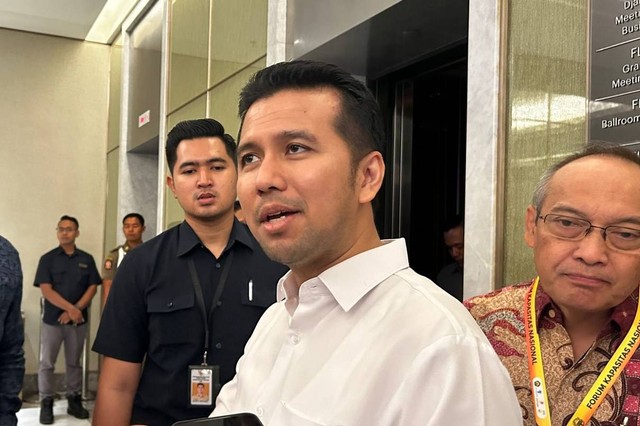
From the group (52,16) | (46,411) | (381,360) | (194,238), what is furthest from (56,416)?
(381,360)

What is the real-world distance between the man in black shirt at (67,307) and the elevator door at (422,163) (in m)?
4.56

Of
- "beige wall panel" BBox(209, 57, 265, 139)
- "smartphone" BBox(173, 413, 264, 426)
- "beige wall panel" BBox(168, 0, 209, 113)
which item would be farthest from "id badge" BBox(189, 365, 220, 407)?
"beige wall panel" BBox(168, 0, 209, 113)

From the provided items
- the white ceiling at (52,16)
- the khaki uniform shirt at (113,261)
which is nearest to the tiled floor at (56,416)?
the khaki uniform shirt at (113,261)

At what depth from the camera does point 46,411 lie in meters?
6.74

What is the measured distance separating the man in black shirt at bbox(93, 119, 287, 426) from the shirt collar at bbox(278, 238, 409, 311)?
120 cm

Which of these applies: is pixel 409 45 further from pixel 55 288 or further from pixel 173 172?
pixel 55 288

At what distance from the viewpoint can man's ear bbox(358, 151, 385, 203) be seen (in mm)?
1194

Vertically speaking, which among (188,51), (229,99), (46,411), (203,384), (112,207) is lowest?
(46,411)

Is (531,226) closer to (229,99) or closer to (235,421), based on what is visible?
(235,421)

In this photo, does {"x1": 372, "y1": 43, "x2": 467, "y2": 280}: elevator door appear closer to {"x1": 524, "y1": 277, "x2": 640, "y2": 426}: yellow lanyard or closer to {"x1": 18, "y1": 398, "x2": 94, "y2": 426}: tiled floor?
{"x1": 524, "y1": 277, "x2": 640, "y2": 426}: yellow lanyard

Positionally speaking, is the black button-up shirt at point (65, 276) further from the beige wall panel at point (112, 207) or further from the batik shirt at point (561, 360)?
the batik shirt at point (561, 360)

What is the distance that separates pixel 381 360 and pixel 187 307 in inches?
56.5

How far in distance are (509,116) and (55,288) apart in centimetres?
648

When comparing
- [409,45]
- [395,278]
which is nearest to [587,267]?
[395,278]
